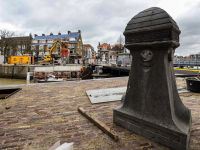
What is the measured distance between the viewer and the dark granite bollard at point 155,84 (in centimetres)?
227

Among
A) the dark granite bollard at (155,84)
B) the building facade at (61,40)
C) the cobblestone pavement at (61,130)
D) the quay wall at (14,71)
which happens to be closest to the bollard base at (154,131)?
the dark granite bollard at (155,84)

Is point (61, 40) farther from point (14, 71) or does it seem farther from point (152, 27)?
point (152, 27)

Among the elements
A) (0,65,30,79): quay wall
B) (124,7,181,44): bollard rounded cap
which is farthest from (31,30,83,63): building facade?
(124,7,181,44): bollard rounded cap

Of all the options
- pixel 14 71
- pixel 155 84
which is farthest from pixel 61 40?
pixel 155 84

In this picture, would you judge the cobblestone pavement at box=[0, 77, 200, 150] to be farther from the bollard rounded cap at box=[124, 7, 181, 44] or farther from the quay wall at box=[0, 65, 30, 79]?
the quay wall at box=[0, 65, 30, 79]

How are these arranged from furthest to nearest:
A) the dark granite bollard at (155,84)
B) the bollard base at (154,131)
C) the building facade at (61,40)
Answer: the building facade at (61,40) < the dark granite bollard at (155,84) < the bollard base at (154,131)

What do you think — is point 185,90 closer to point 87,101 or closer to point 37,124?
point 87,101

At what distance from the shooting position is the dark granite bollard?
7.43 ft

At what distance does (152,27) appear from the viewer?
7.91ft

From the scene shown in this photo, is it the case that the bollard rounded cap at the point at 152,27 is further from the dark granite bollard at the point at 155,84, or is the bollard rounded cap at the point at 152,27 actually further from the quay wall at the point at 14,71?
the quay wall at the point at 14,71

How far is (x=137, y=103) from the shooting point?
273 centimetres

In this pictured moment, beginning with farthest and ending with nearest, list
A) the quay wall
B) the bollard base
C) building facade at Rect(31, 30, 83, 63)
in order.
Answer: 1. building facade at Rect(31, 30, 83, 63)
2. the quay wall
3. the bollard base

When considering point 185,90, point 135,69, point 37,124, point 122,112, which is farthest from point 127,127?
point 185,90

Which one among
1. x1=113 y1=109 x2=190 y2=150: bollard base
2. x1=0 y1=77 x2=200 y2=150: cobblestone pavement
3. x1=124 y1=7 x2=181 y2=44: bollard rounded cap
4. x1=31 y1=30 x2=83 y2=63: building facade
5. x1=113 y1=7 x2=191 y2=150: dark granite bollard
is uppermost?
x1=31 y1=30 x2=83 y2=63: building facade
